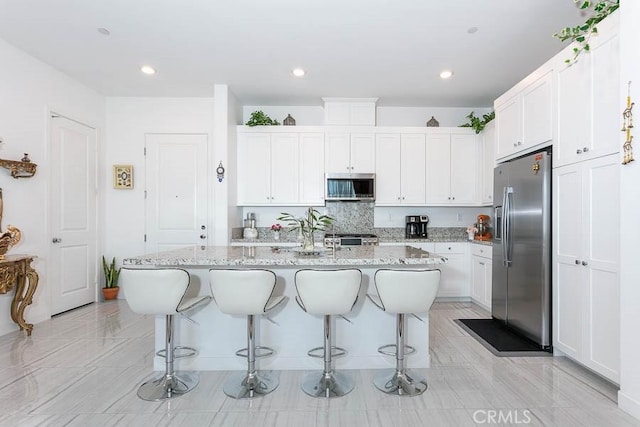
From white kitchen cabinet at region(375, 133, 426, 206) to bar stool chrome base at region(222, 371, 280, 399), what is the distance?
3127 millimetres

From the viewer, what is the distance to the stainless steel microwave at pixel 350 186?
492 centimetres

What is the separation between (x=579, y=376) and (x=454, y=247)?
7.59 ft

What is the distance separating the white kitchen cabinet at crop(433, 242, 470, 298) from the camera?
4758mm

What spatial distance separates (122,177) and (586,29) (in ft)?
17.7

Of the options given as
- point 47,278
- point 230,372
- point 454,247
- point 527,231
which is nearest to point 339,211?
point 454,247

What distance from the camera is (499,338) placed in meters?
3.38

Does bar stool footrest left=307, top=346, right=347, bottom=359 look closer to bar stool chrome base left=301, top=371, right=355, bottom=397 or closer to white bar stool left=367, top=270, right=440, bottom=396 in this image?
bar stool chrome base left=301, top=371, right=355, bottom=397

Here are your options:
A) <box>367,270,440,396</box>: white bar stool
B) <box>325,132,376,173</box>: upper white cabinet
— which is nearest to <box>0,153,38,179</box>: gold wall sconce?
<box>325,132,376,173</box>: upper white cabinet

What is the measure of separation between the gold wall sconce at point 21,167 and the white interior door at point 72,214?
1.37 feet

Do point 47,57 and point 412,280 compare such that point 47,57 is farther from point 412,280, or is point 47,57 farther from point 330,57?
point 412,280

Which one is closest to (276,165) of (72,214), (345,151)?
(345,151)

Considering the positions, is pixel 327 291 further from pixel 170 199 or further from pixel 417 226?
pixel 170 199

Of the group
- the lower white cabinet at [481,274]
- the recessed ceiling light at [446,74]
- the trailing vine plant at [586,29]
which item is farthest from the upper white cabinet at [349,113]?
the trailing vine plant at [586,29]

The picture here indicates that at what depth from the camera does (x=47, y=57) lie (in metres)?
3.78
